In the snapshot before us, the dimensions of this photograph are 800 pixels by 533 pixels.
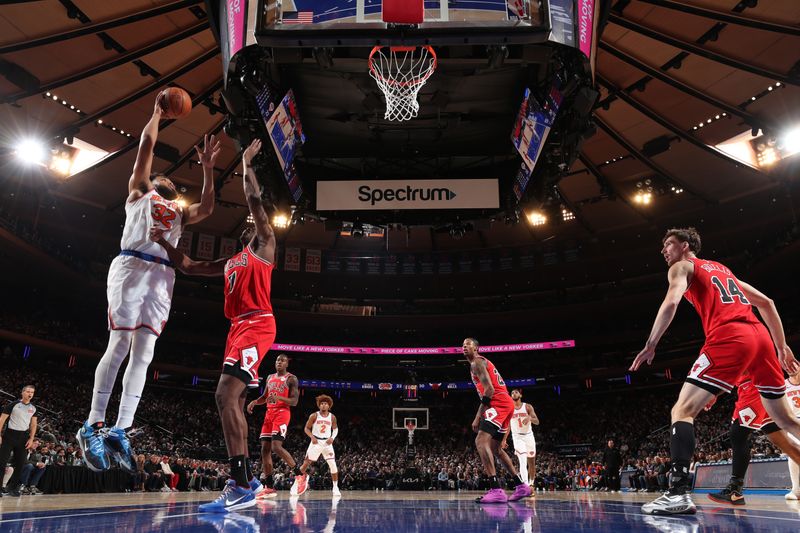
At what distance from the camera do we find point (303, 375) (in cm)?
3175

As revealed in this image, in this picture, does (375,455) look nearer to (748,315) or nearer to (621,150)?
(621,150)

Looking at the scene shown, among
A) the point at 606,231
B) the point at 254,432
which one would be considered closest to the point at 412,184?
the point at 606,231

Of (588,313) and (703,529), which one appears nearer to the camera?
(703,529)

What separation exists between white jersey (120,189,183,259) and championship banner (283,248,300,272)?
949 inches

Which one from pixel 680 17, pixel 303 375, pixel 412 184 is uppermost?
pixel 680 17

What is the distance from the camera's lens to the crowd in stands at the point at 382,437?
696 inches

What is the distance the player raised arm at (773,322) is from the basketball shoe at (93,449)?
5255 millimetres

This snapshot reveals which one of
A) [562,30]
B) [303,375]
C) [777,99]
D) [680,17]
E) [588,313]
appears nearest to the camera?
[562,30]

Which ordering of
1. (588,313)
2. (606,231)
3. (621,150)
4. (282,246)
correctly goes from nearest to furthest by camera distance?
1. (621,150)
2. (606,231)
3. (282,246)
4. (588,313)

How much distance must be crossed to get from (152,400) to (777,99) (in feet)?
92.3

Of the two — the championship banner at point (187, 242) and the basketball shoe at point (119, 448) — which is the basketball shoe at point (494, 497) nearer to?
the basketball shoe at point (119, 448)

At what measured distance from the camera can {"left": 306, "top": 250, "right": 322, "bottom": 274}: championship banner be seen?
28.5 metres

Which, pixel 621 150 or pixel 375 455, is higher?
pixel 621 150

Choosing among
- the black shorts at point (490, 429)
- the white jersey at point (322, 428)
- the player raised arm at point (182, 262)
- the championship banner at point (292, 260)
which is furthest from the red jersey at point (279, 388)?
the championship banner at point (292, 260)
